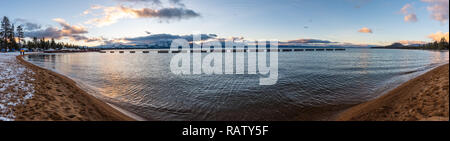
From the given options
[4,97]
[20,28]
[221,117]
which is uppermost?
[20,28]

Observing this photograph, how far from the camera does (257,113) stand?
30.5 feet

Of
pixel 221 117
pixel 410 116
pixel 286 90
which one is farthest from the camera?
pixel 286 90

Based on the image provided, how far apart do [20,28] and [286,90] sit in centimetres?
16567

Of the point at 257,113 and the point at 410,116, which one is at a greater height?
the point at 410,116

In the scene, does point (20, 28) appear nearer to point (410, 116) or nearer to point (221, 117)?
point (221, 117)

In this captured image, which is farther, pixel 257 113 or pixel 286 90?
pixel 286 90

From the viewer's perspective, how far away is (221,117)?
888 cm

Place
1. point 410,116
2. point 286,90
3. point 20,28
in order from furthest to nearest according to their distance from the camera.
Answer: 1. point 20,28
2. point 286,90
3. point 410,116
